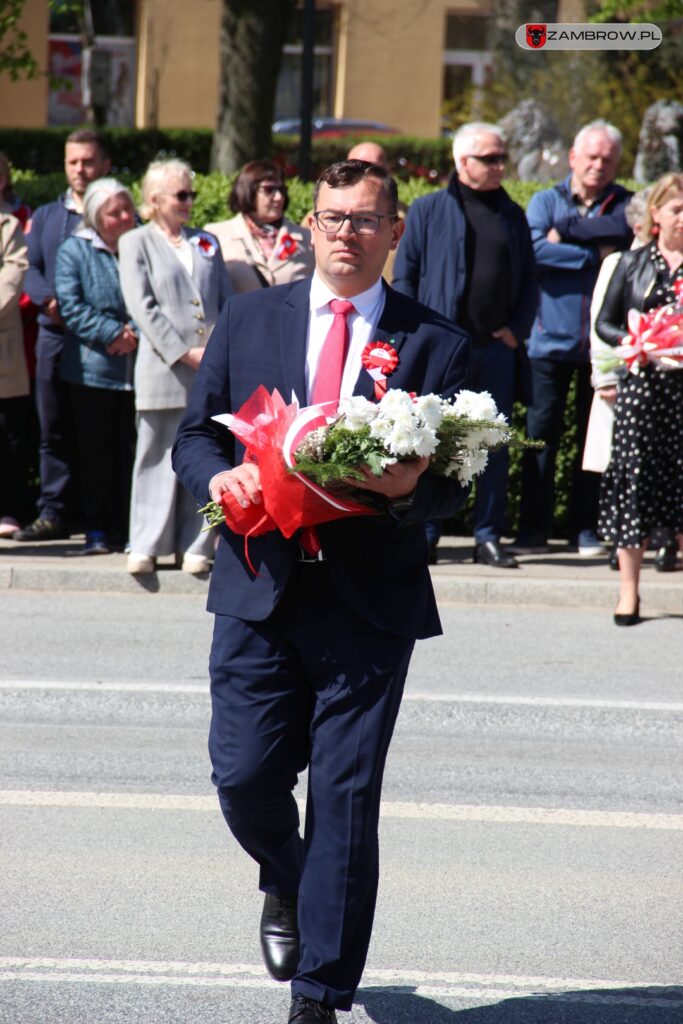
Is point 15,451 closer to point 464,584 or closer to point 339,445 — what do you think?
point 464,584

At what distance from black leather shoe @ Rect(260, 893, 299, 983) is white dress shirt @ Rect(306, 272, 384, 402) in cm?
140

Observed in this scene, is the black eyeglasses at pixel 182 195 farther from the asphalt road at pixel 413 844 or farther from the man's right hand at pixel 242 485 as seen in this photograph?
the man's right hand at pixel 242 485

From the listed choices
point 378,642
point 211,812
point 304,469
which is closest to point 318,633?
point 378,642

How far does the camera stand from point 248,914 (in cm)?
490

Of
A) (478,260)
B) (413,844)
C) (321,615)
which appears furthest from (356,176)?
(478,260)

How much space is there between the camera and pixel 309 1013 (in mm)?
3939

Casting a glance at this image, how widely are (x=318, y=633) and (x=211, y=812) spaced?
198 cm

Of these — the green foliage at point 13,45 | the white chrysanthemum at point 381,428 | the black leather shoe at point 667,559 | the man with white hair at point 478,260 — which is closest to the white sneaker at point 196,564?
the man with white hair at point 478,260

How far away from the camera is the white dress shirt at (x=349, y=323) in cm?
427

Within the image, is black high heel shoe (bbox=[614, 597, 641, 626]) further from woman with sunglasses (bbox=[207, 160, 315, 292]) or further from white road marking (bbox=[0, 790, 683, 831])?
white road marking (bbox=[0, 790, 683, 831])

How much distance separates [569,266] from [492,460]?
4.88 feet

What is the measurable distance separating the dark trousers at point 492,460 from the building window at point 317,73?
29.3 meters

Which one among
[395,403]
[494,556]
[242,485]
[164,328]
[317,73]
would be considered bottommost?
[494,556]

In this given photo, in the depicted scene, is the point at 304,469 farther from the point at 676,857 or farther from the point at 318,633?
the point at 676,857
